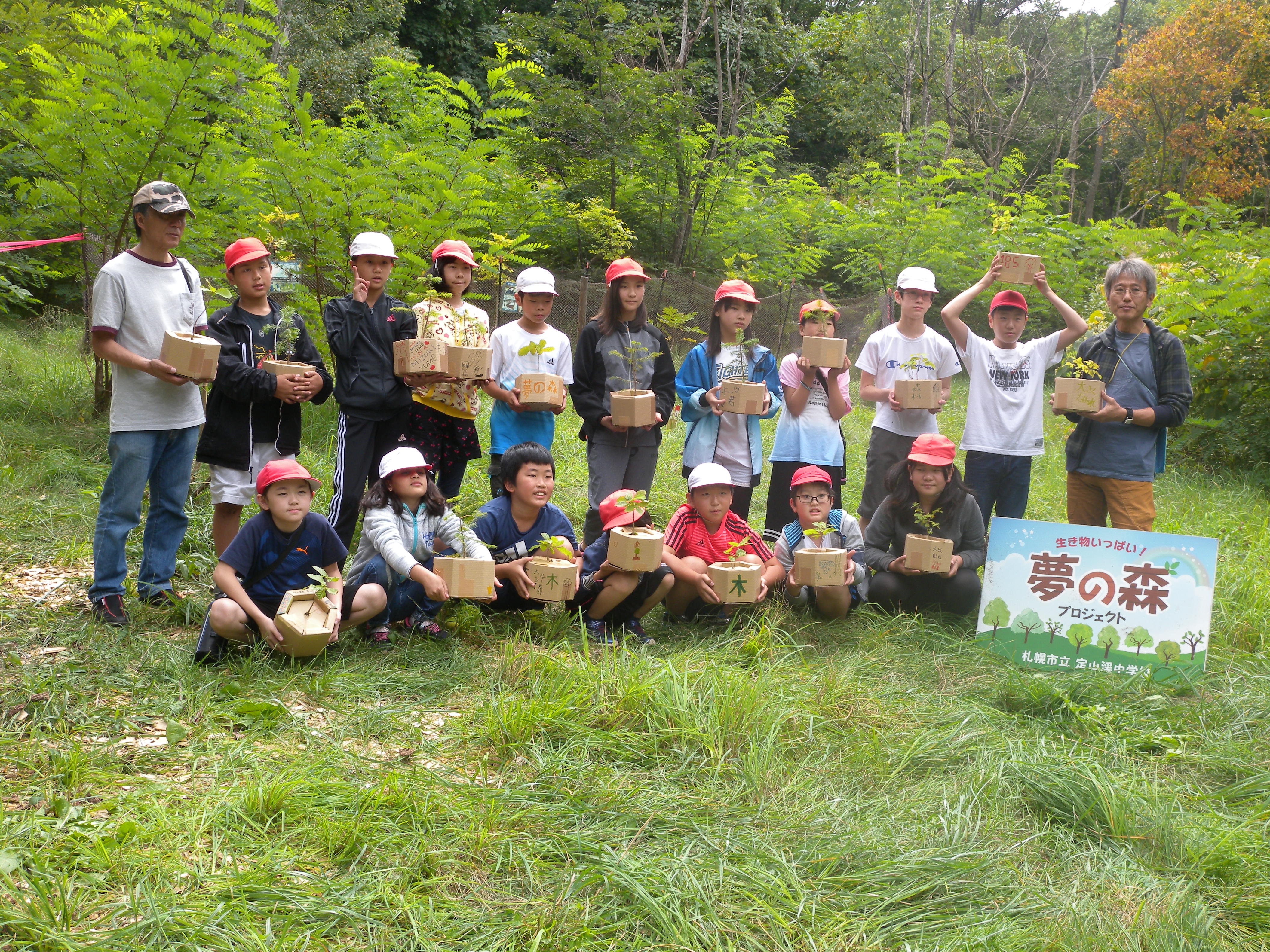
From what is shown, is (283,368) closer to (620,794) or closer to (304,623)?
(304,623)

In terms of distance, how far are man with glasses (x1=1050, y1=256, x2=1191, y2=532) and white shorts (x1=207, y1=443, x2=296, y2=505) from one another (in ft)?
13.0

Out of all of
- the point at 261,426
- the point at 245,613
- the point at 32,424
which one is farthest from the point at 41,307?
the point at 245,613

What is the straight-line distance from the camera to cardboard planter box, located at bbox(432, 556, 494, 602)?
4062 mm

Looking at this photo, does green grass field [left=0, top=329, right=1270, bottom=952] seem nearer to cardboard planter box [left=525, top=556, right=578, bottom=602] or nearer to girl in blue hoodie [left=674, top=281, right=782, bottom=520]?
cardboard planter box [left=525, top=556, right=578, bottom=602]

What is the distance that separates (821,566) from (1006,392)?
1.52 meters

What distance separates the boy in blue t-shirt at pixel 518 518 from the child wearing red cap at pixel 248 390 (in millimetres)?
1012

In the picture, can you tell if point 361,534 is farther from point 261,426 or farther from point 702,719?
point 702,719

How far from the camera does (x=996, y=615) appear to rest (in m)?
4.68

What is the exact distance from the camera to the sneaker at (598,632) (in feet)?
14.8

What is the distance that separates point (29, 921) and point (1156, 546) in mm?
4624

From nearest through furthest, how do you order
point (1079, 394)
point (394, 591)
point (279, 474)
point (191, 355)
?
1. point (279, 474)
2. point (191, 355)
3. point (394, 591)
4. point (1079, 394)

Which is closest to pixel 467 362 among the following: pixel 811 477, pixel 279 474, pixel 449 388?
pixel 449 388

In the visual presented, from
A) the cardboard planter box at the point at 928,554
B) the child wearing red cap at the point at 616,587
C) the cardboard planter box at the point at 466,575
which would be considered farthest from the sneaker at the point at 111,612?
the cardboard planter box at the point at 928,554

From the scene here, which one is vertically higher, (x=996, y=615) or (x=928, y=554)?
(x=928, y=554)
